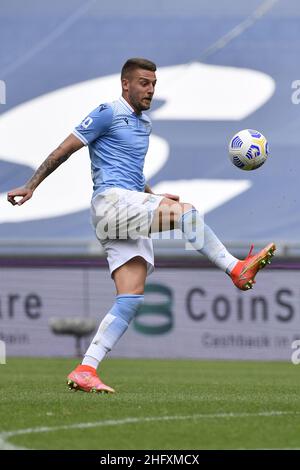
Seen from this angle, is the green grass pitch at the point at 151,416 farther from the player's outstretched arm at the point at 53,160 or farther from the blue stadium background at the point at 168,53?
the blue stadium background at the point at 168,53

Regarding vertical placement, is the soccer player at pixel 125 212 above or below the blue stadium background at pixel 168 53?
below

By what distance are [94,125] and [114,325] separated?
3.46 ft

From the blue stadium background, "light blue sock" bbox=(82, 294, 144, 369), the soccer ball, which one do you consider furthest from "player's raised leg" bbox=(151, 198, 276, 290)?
the blue stadium background

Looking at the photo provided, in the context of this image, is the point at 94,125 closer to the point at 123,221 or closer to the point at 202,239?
the point at 123,221

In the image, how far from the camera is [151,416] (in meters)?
4.98

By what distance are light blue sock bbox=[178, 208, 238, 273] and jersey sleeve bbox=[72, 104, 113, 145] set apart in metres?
0.64

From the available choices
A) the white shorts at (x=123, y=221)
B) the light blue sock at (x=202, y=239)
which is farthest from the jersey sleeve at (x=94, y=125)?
the light blue sock at (x=202, y=239)

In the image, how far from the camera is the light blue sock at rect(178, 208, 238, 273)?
6.09m

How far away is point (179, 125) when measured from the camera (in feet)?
54.1

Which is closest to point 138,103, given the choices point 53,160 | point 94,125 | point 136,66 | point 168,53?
point 136,66

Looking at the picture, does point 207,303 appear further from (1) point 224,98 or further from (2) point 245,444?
(2) point 245,444

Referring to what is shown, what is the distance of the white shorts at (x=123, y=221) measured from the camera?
20.2 feet

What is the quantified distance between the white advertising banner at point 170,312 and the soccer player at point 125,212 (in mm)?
6225

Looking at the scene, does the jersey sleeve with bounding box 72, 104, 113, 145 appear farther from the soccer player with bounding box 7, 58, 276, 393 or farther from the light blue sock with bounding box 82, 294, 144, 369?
the light blue sock with bounding box 82, 294, 144, 369
